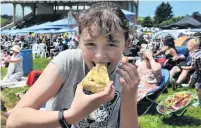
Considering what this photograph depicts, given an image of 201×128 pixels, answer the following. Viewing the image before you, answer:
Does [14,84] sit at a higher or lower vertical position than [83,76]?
lower

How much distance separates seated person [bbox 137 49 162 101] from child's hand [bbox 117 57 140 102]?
523 centimetres

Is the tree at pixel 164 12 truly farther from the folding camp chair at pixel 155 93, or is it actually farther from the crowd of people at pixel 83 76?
the crowd of people at pixel 83 76

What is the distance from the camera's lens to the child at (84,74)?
1.62 meters

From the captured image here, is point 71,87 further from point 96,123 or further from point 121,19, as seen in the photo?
point 121,19

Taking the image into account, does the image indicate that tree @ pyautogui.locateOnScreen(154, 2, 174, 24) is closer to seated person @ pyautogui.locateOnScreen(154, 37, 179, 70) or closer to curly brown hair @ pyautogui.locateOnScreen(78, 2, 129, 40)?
seated person @ pyautogui.locateOnScreen(154, 37, 179, 70)

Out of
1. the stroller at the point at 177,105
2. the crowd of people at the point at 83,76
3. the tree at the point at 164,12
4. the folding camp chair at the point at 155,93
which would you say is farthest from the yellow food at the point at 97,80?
the tree at the point at 164,12

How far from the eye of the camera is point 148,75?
23.9 feet

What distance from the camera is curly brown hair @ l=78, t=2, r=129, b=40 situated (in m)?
1.68

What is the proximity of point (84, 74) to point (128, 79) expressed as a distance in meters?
0.24

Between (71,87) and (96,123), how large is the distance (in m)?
0.22

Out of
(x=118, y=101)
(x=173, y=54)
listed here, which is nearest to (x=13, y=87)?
(x=173, y=54)

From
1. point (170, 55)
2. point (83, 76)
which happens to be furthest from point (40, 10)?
point (83, 76)

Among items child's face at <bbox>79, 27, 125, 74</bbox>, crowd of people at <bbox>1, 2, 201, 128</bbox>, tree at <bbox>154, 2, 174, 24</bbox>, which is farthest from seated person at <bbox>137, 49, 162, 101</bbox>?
tree at <bbox>154, 2, 174, 24</bbox>

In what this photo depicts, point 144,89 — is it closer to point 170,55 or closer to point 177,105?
point 177,105
